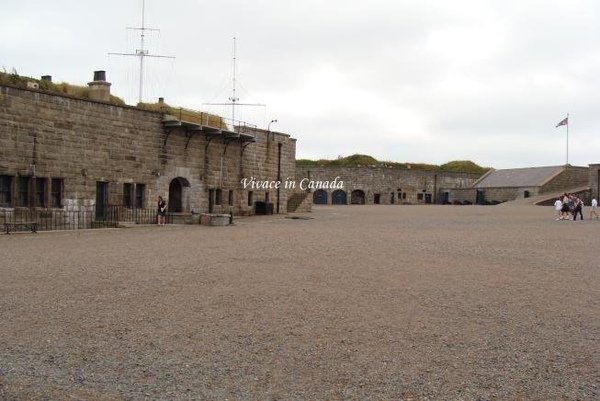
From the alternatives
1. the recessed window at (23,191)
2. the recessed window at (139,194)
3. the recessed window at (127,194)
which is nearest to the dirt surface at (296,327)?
the recessed window at (23,191)

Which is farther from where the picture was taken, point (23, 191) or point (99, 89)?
point (99, 89)

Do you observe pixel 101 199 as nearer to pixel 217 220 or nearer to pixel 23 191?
pixel 23 191

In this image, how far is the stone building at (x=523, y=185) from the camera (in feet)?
158

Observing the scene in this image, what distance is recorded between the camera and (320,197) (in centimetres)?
5547

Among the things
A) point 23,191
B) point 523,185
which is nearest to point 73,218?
point 23,191

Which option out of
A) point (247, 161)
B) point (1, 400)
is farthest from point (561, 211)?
point (1, 400)

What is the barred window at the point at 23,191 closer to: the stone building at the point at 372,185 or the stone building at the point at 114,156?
the stone building at the point at 114,156

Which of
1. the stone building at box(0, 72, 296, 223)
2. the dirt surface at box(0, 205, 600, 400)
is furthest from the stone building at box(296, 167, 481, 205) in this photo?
the dirt surface at box(0, 205, 600, 400)

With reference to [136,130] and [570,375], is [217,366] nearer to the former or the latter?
[570,375]

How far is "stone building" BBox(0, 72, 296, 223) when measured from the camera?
18969mm

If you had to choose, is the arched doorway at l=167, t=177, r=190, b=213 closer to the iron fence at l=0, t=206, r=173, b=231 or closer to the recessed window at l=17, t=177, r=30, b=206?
the iron fence at l=0, t=206, r=173, b=231

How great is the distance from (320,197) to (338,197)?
5.79 ft

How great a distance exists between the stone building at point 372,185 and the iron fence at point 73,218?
98.1 feet

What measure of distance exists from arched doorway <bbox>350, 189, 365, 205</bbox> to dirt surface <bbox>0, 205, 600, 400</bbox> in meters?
42.9
